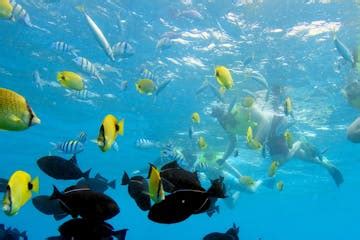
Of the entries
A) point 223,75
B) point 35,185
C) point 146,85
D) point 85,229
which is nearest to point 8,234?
point 35,185

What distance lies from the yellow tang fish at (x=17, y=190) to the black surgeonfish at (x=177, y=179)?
1537 mm

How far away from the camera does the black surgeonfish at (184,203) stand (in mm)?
2514

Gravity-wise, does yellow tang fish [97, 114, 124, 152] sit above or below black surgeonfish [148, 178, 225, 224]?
above

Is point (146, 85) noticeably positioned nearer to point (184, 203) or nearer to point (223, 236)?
point (223, 236)

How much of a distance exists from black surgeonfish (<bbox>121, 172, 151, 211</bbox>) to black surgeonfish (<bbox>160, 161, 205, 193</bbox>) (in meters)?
0.32

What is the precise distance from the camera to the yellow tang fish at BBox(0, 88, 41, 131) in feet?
10.8

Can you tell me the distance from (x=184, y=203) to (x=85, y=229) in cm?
108

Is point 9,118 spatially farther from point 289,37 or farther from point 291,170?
point 291,170

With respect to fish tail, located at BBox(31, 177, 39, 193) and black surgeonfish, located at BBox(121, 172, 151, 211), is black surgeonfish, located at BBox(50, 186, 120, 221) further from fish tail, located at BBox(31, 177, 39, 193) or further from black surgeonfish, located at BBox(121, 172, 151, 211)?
fish tail, located at BBox(31, 177, 39, 193)

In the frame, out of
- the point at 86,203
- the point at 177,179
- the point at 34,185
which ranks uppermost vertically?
the point at 34,185

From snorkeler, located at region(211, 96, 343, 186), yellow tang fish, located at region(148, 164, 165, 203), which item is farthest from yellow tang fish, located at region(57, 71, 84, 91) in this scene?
snorkeler, located at region(211, 96, 343, 186)

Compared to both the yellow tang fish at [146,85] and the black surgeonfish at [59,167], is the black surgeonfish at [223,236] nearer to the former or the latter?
the black surgeonfish at [59,167]

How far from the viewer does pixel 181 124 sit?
2878 cm

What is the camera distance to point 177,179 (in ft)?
9.39
